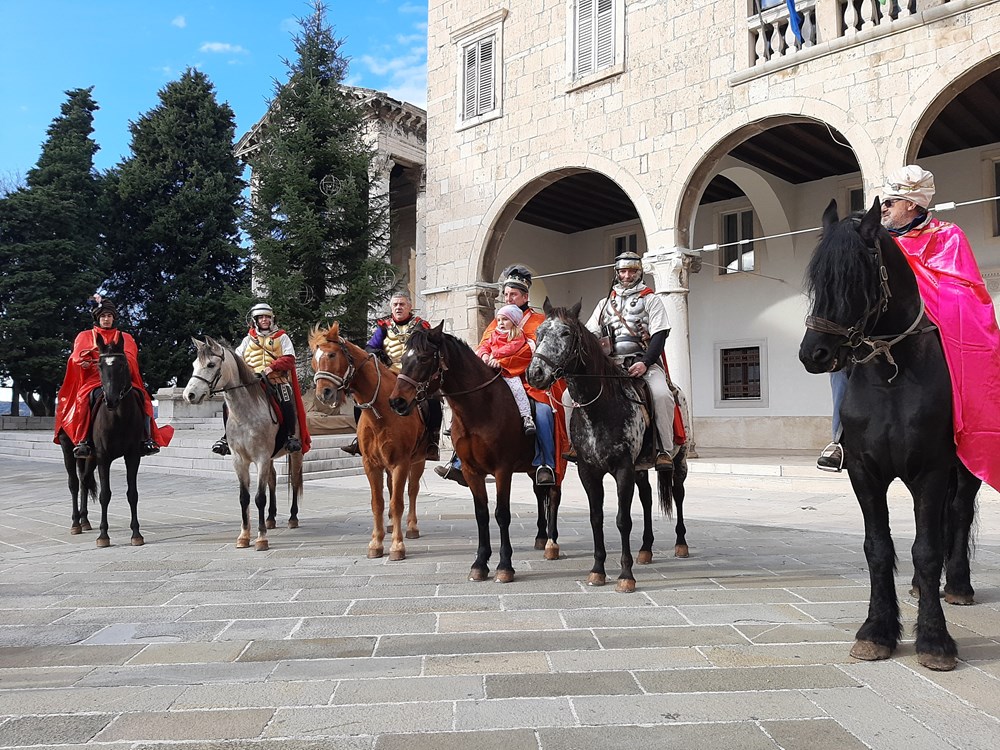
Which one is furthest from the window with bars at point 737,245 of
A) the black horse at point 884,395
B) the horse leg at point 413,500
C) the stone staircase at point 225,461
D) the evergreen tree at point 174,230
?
the evergreen tree at point 174,230

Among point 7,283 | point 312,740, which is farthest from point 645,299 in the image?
point 7,283

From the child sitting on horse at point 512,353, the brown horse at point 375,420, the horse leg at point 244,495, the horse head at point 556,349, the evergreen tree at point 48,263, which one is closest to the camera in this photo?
the horse head at point 556,349

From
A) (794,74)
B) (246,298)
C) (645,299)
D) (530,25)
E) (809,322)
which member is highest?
(530,25)

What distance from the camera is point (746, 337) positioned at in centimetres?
1858

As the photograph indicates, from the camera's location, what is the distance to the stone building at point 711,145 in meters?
11.4

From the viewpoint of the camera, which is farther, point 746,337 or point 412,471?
point 746,337

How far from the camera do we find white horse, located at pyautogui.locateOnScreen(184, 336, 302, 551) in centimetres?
625

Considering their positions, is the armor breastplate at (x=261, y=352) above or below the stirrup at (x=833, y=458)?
above

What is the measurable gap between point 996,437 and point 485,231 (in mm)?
14096

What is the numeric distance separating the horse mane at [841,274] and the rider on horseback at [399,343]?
4.18 metres

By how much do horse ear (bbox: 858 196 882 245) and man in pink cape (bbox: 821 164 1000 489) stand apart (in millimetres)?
457

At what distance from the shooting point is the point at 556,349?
4.51 meters

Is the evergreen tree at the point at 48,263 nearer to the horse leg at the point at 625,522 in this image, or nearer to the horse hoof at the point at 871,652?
the horse leg at the point at 625,522

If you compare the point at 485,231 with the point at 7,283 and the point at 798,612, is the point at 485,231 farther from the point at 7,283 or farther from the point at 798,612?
the point at 7,283
